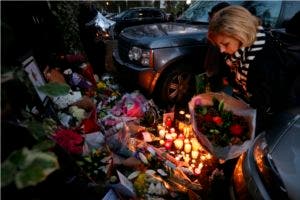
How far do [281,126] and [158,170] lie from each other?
1.25m

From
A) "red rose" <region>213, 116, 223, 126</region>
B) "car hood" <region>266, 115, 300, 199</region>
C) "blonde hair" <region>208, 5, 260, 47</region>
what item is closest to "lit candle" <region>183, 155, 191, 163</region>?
"red rose" <region>213, 116, 223, 126</region>

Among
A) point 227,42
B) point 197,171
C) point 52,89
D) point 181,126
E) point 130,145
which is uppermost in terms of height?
point 52,89

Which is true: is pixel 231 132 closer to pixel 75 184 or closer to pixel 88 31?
pixel 75 184

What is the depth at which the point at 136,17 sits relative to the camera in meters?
13.2

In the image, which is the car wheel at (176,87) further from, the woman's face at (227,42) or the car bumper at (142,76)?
the woman's face at (227,42)

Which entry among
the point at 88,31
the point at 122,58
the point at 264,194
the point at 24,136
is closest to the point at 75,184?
the point at 24,136

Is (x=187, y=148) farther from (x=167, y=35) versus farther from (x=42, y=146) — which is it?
(x=42, y=146)

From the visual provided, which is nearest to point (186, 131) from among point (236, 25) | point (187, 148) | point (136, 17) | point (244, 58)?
point (187, 148)

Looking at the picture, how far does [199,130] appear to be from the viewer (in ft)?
10.3

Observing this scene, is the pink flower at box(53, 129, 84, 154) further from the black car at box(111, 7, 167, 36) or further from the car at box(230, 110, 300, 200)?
the black car at box(111, 7, 167, 36)

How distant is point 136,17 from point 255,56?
10720 mm

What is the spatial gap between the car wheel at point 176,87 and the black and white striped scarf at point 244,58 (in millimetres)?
1498

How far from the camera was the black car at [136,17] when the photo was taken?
1276 centimetres

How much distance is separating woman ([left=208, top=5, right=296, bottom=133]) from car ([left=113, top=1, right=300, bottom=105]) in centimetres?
168
